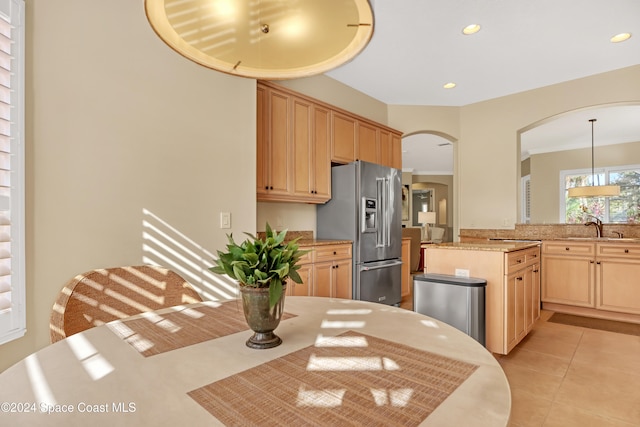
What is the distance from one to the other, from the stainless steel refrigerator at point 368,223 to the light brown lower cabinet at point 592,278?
1.95 m

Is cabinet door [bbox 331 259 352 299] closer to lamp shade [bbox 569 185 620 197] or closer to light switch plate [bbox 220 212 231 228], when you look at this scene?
light switch plate [bbox 220 212 231 228]

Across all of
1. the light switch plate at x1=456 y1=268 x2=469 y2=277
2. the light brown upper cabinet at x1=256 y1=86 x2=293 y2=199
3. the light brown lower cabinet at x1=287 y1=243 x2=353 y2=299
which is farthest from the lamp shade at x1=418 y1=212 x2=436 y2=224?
the light brown upper cabinet at x1=256 y1=86 x2=293 y2=199

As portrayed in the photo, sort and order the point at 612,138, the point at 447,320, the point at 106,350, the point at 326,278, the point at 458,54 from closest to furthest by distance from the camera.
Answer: the point at 106,350 → the point at 447,320 → the point at 326,278 → the point at 458,54 → the point at 612,138

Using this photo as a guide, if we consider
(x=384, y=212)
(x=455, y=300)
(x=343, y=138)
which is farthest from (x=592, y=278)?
(x=343, y=138)

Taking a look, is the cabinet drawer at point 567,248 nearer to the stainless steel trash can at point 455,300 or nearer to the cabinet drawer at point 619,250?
the cabinet drawer at point 619,250

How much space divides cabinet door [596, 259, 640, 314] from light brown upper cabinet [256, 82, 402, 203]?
10.1 feet

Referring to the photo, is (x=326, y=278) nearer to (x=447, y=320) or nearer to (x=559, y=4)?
(x=447, y=320)

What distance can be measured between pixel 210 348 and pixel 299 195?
259 centimetres

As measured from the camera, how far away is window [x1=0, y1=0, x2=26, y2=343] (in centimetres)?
143

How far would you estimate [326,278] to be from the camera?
127 inches

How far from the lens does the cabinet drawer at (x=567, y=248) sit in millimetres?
3957

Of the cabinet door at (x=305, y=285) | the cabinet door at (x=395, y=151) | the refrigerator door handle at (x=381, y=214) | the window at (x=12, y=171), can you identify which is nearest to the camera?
the window at (x=12, y=171)

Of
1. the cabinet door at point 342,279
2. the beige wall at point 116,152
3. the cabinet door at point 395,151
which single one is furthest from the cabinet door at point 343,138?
the beige wall at point 116,152

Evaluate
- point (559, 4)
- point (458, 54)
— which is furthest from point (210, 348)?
point (458, 54)
